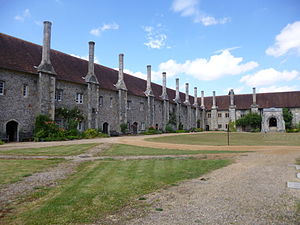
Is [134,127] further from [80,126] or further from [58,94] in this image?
[58,94]

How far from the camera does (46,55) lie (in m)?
21.6

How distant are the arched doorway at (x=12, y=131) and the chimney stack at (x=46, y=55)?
5.34 m

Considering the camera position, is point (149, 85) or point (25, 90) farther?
point (149, 85)

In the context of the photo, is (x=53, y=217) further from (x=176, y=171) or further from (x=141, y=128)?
(x=141, y=128)

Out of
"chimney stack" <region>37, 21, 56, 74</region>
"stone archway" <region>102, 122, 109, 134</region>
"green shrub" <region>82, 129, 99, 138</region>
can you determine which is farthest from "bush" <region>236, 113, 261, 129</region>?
"chimney stack" <region>37, 21, 56, 74</region>

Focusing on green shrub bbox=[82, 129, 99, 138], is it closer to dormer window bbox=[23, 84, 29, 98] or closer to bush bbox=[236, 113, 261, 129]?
dormer window bbox=[23, 84, 29, 98]

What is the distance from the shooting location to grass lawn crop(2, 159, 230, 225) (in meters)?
3.88

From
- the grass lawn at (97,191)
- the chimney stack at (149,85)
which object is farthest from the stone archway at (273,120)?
the grass lawn at (97,191)

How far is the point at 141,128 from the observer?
1368 inches

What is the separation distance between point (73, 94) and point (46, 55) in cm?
474

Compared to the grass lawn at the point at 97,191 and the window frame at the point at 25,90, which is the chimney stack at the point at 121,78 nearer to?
the window frame at the point at 25,90

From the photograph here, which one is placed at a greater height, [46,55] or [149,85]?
[46,55]

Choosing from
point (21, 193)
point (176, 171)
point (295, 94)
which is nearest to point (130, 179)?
point (176, 171)

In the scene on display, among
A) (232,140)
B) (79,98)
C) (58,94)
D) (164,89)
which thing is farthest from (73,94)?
(164,89)
